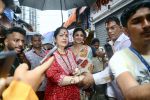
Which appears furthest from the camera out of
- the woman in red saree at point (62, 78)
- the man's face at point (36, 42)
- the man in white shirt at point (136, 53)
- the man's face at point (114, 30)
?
the man's face at point (36, 42)

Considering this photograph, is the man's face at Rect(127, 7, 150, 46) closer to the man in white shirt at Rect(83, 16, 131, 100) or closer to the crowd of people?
the crowd of people

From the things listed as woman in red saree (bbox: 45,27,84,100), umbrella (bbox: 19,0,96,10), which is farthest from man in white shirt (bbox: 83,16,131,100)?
umbrella (bbox: 19,0,96,10)

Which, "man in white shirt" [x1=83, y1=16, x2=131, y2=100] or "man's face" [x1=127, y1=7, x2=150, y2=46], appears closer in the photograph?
"man's face" [x1=127, y1=7, x2=150, y2=46]

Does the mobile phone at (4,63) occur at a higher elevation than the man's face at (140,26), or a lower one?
lower

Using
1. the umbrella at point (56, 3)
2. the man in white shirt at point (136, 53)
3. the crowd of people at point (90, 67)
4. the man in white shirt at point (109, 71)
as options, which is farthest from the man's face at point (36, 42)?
the man in white shirt at point (136, 53)

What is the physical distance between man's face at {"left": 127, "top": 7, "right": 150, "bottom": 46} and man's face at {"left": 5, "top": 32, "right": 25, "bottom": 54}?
2023 mm

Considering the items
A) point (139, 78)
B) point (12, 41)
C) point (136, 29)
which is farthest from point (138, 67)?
point (12, 41)

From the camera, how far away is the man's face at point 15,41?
3.72 metres

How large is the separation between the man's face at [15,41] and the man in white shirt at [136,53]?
2002 mm

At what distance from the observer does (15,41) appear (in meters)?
3.92

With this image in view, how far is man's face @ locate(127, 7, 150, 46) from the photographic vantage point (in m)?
2.00

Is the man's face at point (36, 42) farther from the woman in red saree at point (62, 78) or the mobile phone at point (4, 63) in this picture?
the mobile phone at point (4, 63)

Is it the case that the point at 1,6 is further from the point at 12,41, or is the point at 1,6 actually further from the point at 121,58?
the point at 12,41

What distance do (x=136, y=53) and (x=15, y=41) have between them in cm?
230
